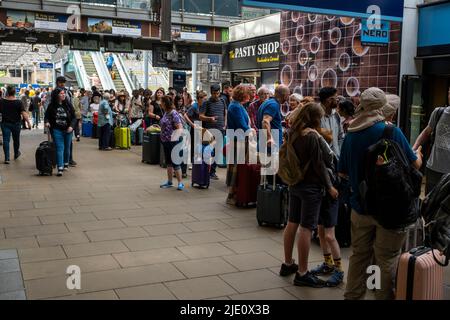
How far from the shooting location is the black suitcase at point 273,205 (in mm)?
5961

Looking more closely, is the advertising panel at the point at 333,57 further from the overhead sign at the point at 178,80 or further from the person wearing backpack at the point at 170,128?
the overhead sign at the point at 178,80

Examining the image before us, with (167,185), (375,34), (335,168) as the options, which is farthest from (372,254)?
(375,34)

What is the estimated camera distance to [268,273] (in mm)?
4516

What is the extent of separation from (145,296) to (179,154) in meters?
Answer: 4.76

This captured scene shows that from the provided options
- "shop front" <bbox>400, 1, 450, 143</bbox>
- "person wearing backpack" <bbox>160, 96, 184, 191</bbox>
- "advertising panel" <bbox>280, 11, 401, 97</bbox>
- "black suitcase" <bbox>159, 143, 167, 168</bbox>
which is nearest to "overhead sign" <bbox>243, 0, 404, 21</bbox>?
"advertising panel" <bbox>280, 11, 401, 97</bbox>

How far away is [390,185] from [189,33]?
16.4 metres

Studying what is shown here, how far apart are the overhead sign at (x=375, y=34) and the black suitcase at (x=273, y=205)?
3.73m

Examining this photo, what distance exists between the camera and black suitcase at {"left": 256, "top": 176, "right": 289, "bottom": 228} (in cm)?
596

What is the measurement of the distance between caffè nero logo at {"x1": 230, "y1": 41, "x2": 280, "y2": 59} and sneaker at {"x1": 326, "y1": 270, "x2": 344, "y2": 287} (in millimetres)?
9431

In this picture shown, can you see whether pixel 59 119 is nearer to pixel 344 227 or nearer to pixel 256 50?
pixel 344 227

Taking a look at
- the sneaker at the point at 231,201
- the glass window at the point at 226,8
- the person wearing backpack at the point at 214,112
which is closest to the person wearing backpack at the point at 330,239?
the sneaker at the point at 231,201
